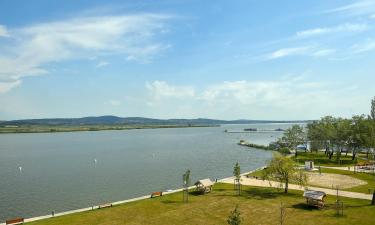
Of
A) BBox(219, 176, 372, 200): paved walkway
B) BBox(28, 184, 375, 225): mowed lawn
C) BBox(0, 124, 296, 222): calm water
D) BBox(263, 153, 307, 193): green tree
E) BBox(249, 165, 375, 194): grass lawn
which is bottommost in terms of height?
BBox(0, 124, 296, 222): calm water

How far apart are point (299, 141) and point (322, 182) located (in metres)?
52.6

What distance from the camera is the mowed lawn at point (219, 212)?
42.1 meters

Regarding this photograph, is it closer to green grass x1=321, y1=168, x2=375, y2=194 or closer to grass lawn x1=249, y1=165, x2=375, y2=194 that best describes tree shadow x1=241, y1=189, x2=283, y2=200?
grass lawn x1=249, y1=165, x2=375, y2=194

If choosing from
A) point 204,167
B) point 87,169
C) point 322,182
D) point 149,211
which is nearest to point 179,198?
point 149,211

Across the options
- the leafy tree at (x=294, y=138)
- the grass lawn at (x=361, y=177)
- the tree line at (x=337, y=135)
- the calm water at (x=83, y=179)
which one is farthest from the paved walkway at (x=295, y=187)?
the leafy tree at (x=294, y=138)

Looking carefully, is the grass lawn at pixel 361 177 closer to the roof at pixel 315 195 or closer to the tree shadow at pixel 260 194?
the tree shadow at pixel 260 194

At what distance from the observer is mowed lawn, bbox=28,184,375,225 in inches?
1657

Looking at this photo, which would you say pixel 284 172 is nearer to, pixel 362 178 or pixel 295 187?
pixel 295 187

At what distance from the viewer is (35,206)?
55.8 metres

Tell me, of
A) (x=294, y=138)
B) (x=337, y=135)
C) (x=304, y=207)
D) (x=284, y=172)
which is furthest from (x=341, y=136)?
(x=304, y=207)

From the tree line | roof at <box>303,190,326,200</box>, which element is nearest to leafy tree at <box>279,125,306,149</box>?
the tree line

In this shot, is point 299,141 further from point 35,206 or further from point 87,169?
point 35,206

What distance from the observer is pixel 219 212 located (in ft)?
151

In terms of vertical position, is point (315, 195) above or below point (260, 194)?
above
